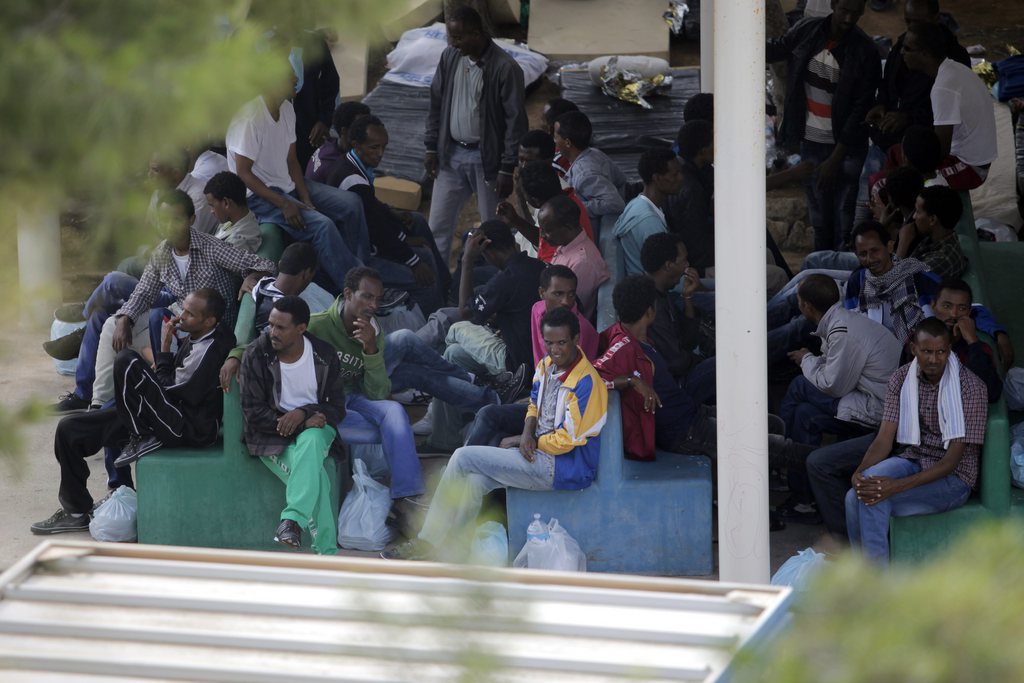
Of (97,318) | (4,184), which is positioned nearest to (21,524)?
(97,318)

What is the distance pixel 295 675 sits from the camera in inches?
105

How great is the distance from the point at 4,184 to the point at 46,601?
1.42 m

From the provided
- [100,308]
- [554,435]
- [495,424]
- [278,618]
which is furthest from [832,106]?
[278,618]

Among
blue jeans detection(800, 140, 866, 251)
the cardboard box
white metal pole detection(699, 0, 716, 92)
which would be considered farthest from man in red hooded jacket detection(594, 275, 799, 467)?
the cardboard box

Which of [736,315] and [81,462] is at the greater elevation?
[736,315]

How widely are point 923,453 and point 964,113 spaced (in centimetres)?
291

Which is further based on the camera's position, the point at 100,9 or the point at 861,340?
the point at 861,340

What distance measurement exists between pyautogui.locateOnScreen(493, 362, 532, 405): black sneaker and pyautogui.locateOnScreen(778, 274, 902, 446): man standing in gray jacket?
4.53 feet

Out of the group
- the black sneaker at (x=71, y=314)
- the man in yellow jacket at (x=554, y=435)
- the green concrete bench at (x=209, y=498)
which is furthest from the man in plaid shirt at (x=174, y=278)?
the black sneaker at (x=71, y=314)

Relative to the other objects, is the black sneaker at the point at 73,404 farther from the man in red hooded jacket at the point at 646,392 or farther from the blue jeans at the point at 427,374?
the man in red hooded jacket at the point at 646,392

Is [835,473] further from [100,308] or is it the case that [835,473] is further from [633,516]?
[100,308]

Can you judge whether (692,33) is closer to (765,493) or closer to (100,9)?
(765,493)

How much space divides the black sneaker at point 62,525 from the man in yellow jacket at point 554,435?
1.77 m

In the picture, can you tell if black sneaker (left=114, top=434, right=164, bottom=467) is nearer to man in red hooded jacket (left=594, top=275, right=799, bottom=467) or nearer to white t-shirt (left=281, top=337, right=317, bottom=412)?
white t-shirt (left=281, top=337, right=317, bottom=412)
